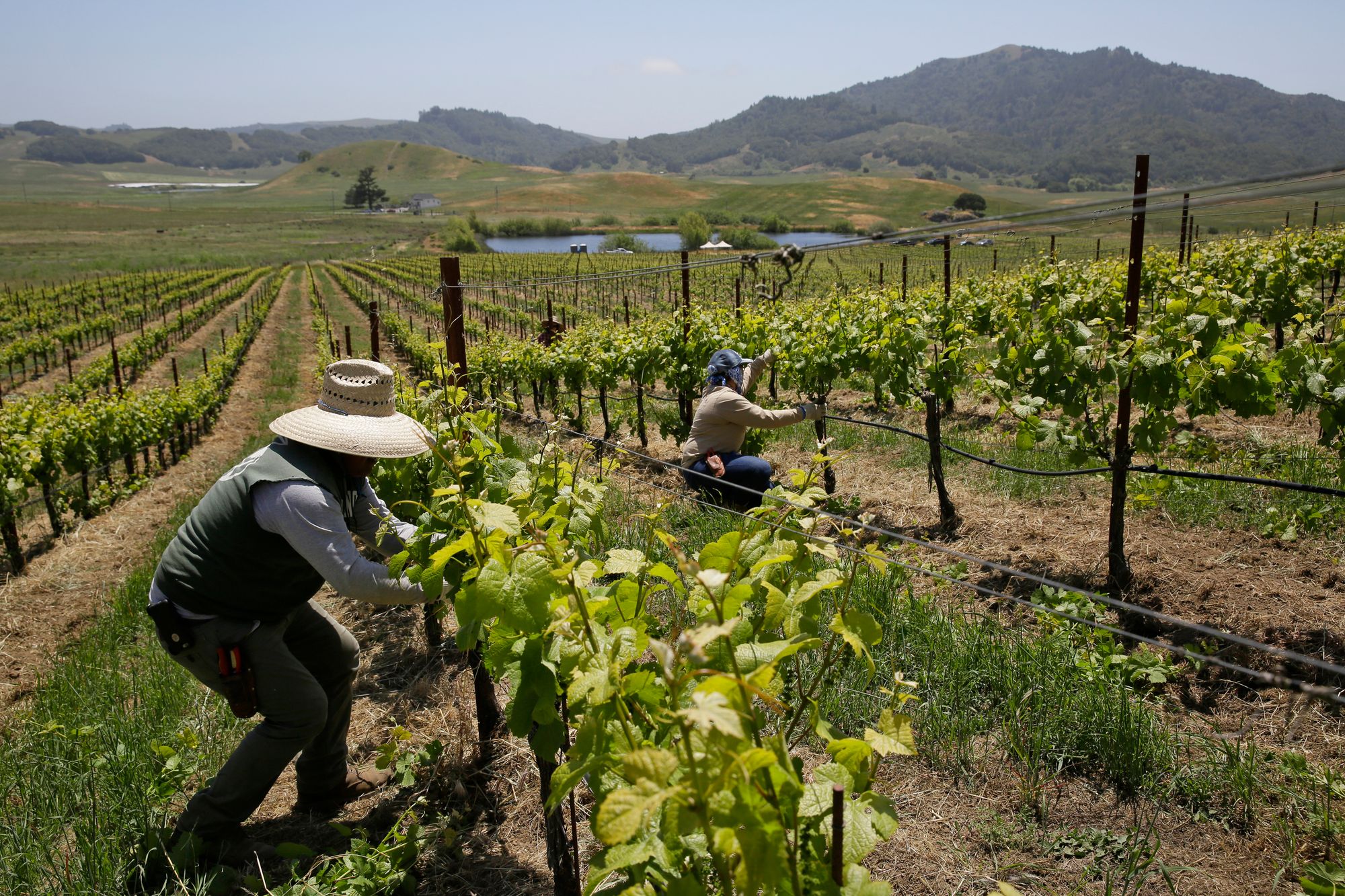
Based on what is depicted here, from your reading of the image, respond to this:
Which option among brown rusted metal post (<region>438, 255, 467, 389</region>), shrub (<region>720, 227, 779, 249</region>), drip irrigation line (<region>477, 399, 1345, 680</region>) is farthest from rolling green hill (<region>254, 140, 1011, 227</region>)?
drip irrigation line (<region>477, 399, 1345, 680</region>)

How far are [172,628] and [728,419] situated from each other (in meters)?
3.69

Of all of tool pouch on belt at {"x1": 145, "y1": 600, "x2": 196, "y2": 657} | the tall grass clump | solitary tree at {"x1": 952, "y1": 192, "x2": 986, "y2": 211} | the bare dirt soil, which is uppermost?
solitary tree at {"x1": 952, "y1": 192, "x2": 986, "y2": 211}

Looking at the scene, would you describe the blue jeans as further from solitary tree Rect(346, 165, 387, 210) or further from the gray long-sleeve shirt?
solitary tree Rect(346, 165, 387, 210)

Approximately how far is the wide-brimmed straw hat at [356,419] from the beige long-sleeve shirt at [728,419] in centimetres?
286

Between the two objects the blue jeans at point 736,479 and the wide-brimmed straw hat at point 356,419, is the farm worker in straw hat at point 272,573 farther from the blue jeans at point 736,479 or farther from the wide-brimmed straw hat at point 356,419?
the blue jeans at point 736,479

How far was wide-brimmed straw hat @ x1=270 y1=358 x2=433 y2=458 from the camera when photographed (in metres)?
2.86

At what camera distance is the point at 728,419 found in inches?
224

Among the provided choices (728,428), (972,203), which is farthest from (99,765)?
(972,203)

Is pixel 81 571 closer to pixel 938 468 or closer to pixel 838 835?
pixel 938 468

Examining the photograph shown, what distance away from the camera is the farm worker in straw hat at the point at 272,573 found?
273 centimetres

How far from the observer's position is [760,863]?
1128 millimetres

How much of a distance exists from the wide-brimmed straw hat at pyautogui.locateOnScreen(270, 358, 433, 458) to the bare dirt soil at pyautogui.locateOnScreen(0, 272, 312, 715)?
10.7ft

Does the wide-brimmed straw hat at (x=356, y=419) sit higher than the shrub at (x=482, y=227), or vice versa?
the shrub at (x=482, y=227)

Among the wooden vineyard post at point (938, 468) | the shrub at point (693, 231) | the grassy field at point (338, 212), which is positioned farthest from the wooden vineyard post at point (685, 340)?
the grassy field at point (338, 212)
